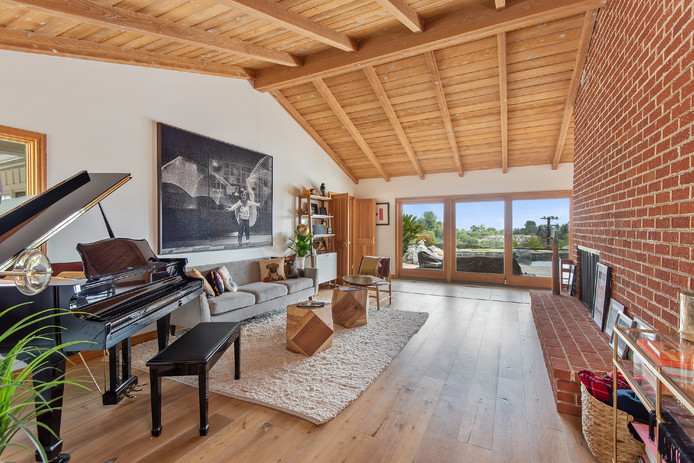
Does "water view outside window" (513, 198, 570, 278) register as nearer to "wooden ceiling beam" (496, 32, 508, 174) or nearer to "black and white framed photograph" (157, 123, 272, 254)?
"wooden ceiling beam" (496, 32, 508, 174)

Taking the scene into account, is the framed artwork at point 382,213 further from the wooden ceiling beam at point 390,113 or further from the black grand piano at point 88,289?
the black grand piano at point 88,289

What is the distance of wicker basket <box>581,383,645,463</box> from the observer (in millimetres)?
1645

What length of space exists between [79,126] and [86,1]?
1036 mm

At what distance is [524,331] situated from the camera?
384cm

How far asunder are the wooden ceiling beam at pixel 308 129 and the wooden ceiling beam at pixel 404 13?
2.58 m

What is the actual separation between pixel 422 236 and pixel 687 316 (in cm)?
630

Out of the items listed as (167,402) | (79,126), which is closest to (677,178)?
(167,402)

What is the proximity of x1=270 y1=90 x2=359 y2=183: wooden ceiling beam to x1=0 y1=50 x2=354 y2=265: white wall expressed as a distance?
0.55 m

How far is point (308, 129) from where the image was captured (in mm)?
6309

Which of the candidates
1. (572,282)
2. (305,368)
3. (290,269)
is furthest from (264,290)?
(572,282)

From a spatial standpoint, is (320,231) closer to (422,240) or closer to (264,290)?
(264,290)

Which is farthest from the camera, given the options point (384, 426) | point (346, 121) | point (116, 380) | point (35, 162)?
point (346, 121)

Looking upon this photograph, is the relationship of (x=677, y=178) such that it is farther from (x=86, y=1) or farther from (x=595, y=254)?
(x=86, y=1)

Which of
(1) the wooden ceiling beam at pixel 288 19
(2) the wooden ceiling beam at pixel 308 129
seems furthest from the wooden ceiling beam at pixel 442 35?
(2) the wooden ceiling beam at pixel 308 129
